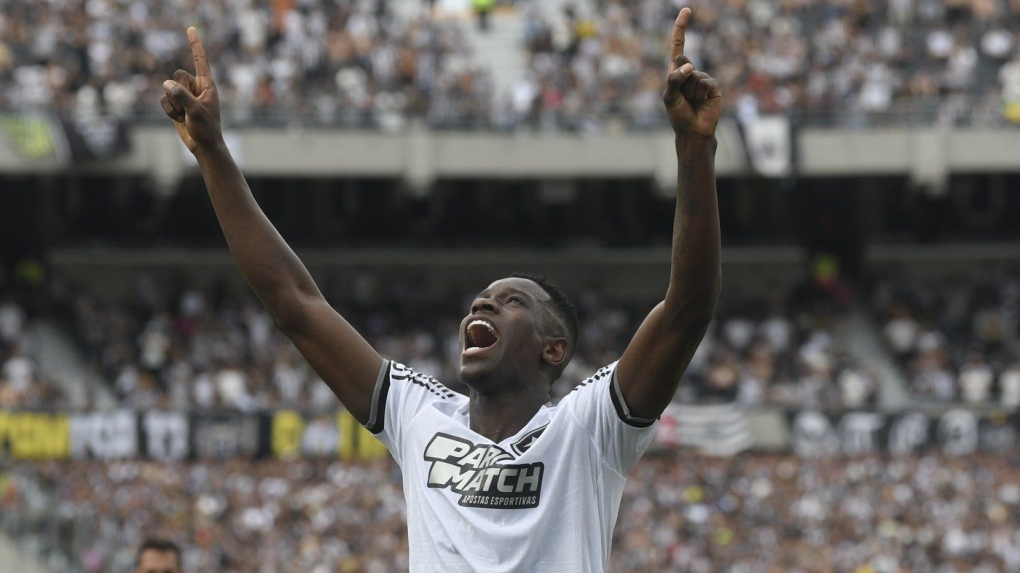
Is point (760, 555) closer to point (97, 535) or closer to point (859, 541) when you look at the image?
point (859, 541)

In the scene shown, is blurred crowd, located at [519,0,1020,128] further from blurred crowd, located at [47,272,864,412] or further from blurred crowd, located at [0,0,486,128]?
blurred crowd, located at [47,272,864,412]

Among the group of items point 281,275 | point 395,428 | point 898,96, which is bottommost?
point 395,428

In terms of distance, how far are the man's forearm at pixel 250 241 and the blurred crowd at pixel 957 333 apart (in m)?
20.4

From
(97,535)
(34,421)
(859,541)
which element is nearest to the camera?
(97,535)

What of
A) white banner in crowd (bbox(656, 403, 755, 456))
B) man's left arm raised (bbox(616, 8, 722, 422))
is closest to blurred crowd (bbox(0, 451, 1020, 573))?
white banner in crowd (bbox(656, 403, 755, 456))

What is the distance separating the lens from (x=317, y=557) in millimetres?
16844

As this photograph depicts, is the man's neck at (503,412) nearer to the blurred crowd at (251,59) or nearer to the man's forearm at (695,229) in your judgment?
the man's forearm at (695,229)

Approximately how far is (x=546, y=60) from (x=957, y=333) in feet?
25.6

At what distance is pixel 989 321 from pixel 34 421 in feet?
47.7

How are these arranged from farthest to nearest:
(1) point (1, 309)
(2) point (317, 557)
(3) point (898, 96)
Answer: (3) point (898, 96) < (1) point (1, 309) < (2) point (317, 557)

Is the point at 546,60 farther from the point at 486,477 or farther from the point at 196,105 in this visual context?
the point at 486,477

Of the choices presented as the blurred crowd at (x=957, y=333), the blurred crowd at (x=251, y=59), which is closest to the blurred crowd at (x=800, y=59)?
the blurred crowd at (x=251, y=59)

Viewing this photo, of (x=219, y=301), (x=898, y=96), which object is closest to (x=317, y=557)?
(x=219, y=301)

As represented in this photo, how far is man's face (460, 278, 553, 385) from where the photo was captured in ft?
12.3
